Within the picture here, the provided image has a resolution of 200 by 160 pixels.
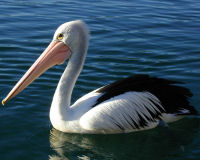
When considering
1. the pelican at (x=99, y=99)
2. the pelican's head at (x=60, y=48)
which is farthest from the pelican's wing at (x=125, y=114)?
the pelican's head at (x=60, y=48)

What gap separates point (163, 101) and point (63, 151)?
159 cm

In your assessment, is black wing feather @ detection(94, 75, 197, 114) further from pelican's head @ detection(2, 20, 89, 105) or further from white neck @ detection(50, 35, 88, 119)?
pelican's head @ detection(2, 20, 89, 105)

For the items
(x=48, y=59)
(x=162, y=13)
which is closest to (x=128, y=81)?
(x=48, y=59)

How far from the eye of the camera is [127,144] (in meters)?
5.77

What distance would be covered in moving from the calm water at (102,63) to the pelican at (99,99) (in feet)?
0.67

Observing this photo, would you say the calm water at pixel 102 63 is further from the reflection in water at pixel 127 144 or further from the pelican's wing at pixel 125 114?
the pelican's wing at pixel 125 114

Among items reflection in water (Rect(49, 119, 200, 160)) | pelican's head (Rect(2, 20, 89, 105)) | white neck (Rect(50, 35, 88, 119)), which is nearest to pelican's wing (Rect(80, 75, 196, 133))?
reflection in water (Rect(49, 119, 200, 160))

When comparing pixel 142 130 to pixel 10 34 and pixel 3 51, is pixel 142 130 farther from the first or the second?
pixel 10 34

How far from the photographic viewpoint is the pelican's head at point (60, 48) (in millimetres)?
5770

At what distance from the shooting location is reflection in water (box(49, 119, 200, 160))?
546cm

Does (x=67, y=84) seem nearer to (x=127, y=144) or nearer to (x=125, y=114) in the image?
(x=125, y=114)

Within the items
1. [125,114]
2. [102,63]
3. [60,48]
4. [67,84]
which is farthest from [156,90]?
[102,63]

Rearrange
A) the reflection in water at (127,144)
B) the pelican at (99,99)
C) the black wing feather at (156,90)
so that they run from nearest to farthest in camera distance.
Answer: the reflection in water at (127,144) < the pelican at (99,99) < the black wing feather at (156,90)

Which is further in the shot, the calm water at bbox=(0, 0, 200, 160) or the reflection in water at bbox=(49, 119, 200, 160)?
the calm water at bbox=(0, 0, 200, 160)
